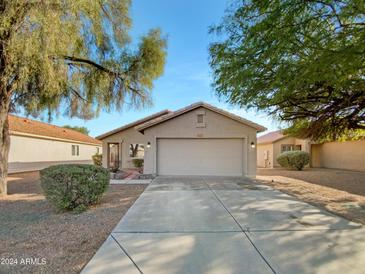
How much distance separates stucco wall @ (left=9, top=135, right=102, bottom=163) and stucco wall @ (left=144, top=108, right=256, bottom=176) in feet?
34.9

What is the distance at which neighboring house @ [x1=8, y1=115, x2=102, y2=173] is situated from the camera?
17734 mm

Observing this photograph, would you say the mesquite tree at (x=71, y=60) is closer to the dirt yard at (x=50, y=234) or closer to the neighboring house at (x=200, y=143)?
the neighboring house at (x=200, y=143)

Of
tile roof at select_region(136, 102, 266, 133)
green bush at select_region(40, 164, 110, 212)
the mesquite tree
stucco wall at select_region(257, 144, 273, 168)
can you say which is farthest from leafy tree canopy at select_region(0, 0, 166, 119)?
stucco wall at select_region(257, 144, 273, 168)

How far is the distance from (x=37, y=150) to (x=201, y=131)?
583 inches

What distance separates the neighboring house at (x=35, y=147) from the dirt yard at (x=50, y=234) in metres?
11.7

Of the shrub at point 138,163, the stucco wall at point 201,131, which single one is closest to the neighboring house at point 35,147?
the shrub at point 138,163

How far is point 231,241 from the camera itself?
441 centimetres

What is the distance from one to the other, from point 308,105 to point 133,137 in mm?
12995

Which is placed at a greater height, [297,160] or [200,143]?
[200,143]

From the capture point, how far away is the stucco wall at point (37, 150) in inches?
696

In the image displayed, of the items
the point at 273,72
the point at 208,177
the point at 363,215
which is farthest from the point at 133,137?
the point at 363,215

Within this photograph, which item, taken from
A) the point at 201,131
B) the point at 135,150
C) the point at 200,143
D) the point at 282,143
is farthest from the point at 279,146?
the point at 135,150

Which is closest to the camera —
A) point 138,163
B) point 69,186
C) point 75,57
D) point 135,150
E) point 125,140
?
point 69,186

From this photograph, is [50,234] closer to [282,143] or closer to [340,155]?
[340,155]
